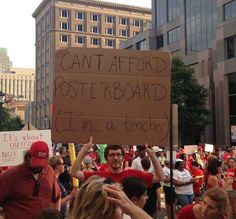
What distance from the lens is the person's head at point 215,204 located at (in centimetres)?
386

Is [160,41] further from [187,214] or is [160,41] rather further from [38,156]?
[187,214]

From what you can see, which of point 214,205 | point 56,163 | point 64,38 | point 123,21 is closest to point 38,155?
point 214,205

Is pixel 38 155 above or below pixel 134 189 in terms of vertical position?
above

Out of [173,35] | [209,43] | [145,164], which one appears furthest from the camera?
[173,35]

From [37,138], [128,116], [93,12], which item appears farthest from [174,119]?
[93,12]

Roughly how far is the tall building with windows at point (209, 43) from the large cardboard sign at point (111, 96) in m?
33.8

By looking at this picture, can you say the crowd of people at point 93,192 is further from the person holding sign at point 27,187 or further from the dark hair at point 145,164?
the dark hair at point 145,164

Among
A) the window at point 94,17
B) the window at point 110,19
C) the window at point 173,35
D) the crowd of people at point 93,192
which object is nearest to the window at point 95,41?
the window at point 94,17

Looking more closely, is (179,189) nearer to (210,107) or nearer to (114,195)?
(114,195)

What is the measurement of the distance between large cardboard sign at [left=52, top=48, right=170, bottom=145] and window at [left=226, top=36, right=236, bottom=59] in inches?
1599

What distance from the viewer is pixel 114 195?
2.21m

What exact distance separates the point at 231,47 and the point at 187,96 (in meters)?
6.11

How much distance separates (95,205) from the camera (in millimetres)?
2246

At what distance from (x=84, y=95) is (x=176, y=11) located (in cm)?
5865
